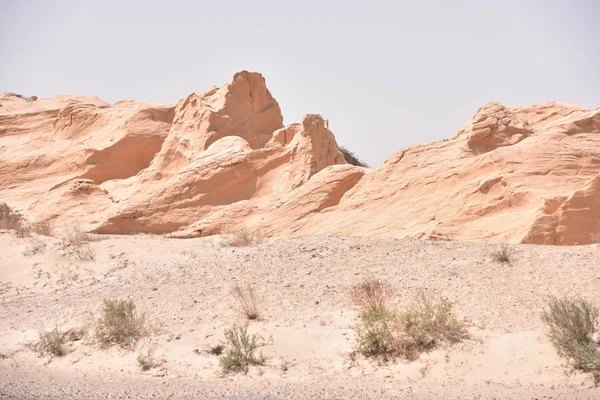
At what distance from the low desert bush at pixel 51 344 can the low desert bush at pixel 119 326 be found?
46 centimetres

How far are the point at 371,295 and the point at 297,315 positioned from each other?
1097 mm

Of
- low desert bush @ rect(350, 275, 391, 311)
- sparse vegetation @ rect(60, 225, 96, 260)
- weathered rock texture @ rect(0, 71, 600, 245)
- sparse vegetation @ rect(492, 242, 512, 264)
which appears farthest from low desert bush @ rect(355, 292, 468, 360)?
sparse vegetation @ rect(60, 225, 96, 260)

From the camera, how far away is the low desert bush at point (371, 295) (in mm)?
8664

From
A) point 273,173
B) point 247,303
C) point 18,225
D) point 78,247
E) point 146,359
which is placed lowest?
point 146,359

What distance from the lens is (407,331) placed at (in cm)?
775

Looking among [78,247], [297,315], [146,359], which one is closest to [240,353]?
[146,359]

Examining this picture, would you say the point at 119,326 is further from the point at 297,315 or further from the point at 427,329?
the point at 427,329

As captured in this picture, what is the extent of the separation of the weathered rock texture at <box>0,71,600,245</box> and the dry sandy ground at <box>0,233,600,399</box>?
2.14 m

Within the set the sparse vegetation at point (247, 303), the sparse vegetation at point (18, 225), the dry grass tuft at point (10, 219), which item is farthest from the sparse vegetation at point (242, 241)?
the dry grass tuft at point (10, 219)

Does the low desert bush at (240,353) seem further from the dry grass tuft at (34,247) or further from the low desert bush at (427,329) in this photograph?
the dry grass tuft at (34,247)

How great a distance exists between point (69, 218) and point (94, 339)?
36.9 ft

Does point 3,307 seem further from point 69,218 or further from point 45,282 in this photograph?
point 69,218

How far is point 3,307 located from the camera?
35.7ft

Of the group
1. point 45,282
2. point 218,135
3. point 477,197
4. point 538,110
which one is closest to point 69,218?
point 218,135
